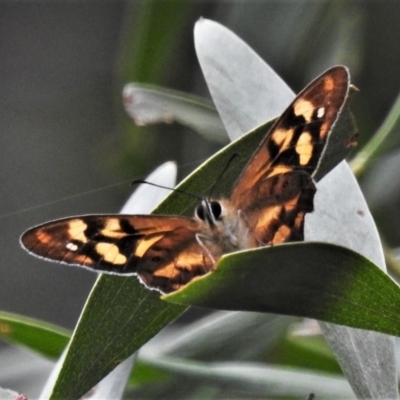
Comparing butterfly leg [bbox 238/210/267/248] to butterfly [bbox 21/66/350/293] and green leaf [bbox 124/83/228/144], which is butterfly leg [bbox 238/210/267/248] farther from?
green leaf [bbox 124/83/228/144]

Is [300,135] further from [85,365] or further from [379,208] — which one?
[379,208]

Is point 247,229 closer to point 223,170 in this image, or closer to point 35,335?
point 223,170

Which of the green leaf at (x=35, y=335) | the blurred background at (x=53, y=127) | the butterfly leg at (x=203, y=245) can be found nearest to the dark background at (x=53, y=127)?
the blurred background at (x=53, y=127)

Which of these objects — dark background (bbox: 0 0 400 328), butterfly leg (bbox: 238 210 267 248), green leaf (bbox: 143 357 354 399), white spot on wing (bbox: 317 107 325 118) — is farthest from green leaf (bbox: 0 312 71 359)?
dark background (bbox: 0 0 400 328)

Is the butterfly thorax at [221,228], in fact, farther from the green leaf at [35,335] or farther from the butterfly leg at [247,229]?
the green leaf at [35,335]

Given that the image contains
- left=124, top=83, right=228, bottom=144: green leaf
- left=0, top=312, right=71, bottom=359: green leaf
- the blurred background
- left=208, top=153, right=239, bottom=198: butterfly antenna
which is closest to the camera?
left=208, top=153, right=239, bottom=198: butterfly antenna

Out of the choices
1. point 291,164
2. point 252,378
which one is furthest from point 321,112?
point 252,378

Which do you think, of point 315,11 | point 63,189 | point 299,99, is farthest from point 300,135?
point 63,189
